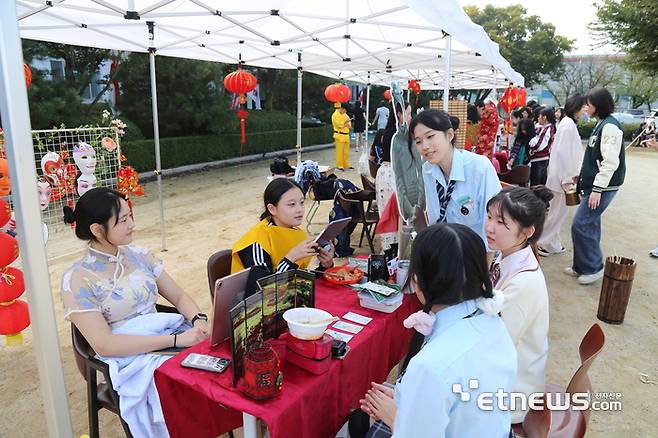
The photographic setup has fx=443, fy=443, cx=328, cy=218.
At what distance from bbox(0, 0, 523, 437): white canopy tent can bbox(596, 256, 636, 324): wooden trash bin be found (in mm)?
2004

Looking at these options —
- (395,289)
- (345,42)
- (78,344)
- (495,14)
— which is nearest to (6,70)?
(78,344)

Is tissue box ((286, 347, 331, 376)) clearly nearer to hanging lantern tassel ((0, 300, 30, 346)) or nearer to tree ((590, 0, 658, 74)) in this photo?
hanging lantern tassel ((0, 300, 30, 346))

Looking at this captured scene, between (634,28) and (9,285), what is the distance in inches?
640

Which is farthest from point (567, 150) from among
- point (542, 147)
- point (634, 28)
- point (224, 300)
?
point (634, 28)

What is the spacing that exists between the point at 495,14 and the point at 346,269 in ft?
92.7

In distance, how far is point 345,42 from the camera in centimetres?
598

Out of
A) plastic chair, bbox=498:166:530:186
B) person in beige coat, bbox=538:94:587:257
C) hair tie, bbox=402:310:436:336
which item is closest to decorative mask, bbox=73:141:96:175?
hair tie, bbox=402:310:436:336

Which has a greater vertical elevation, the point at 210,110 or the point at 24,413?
the point at 210,110

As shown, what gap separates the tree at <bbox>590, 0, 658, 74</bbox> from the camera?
12547 mm

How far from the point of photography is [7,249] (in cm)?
171

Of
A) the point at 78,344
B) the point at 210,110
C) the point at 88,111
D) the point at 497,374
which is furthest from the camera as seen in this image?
the point at 210,110

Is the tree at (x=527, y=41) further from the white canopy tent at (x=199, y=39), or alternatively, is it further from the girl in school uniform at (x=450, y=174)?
the girl in school uniform at (x=450, y=174)

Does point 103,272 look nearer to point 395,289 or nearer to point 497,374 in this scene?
point 395,289

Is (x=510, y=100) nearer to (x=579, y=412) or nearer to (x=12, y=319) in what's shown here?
(x=579, y=412)
